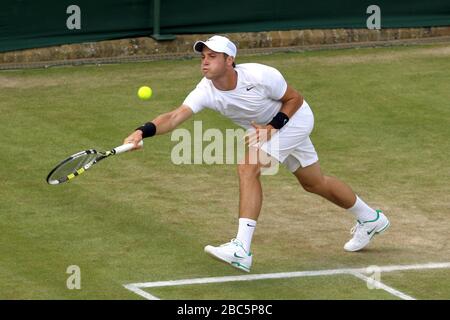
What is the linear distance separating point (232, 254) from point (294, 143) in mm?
1226

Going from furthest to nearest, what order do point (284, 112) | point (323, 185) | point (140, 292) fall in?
point (323, 185), point (284, 112), point (140, 292)

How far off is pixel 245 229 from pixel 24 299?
1981 mm

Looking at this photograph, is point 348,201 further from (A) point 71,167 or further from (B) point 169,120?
(A) point 71,167

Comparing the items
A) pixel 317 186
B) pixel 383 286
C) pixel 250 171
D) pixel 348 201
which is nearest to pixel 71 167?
pixel 250 171

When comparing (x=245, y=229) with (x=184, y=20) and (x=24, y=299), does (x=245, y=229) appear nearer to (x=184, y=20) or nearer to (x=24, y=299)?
(x=24, y=299)

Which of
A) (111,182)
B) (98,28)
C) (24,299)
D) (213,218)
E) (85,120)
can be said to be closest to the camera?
(24,299)

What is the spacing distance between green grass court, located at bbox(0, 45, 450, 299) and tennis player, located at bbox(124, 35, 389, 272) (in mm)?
530

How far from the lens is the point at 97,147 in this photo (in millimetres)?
15344

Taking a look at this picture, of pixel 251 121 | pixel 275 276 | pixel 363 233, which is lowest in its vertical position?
pixel 275 276

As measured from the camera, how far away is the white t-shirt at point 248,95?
11.6m

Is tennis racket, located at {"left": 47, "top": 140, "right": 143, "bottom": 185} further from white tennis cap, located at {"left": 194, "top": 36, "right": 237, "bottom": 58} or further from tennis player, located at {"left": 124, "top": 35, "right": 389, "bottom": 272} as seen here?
white tennis cap, located at {"left": 194, "top": 36, "right": 237, "bottom": 58}

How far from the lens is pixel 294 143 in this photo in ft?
38.3

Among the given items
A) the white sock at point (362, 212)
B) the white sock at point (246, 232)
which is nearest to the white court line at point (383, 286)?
the white sock at point (362, 212)

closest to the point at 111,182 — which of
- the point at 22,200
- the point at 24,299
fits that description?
the point at 22,200
